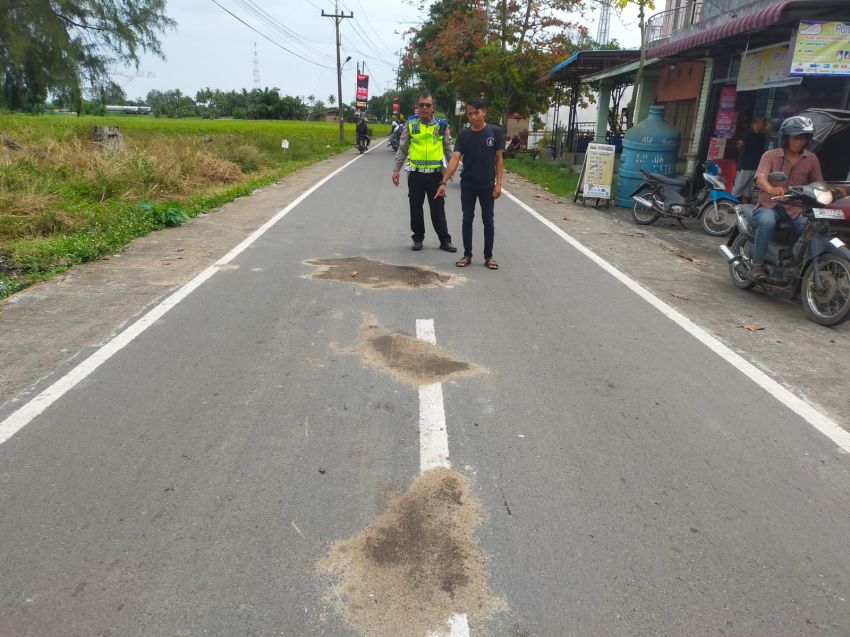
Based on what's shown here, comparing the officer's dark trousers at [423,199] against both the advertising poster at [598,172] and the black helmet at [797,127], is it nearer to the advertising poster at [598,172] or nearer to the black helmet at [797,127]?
the black helmet at [797,127]

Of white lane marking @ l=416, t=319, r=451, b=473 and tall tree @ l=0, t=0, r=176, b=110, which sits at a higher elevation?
tall tree @ l=0, t=0, r=176, b=110

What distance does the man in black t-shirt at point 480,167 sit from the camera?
773 centimetres

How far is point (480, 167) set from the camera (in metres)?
7.80

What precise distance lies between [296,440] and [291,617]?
4.45 feet

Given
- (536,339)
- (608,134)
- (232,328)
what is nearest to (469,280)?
(536,339)

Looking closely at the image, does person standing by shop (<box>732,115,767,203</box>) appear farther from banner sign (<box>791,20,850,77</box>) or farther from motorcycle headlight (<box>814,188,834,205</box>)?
motorcycle headlight (<box>814,188,834,205</box>)

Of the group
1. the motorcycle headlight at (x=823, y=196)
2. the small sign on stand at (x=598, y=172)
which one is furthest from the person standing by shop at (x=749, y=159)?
the motorcycle headlight at (x=823, y=196)

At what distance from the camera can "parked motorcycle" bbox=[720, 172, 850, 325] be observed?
20.3 feet

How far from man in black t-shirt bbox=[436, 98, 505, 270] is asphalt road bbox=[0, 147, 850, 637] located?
2.46m

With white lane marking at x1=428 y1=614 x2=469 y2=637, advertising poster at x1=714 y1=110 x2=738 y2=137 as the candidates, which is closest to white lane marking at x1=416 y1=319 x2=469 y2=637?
white lane marking at x1=428 y1=614 x2=469 y2=637

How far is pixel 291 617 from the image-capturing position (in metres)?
2.49

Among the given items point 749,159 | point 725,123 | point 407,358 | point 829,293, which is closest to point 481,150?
point 407,358

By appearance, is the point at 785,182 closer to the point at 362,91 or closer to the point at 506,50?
the point at 506,50

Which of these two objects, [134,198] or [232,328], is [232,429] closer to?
[232,328]
